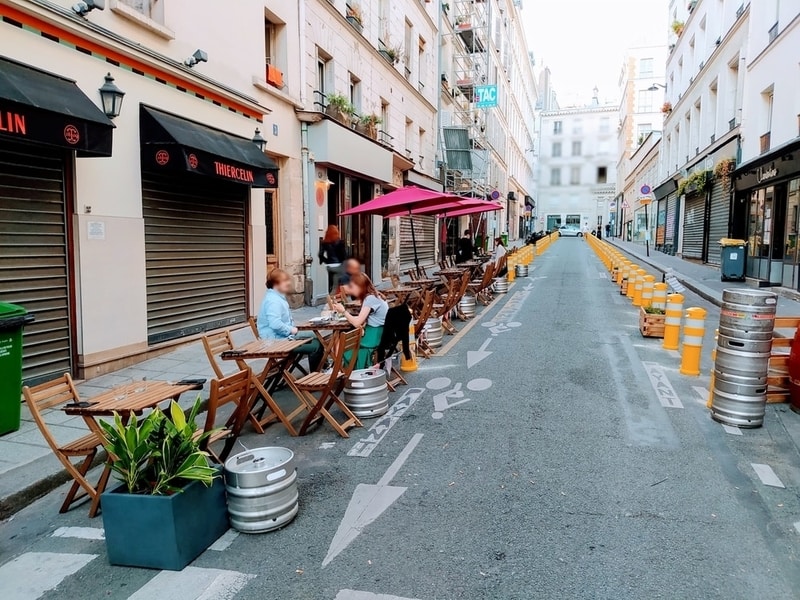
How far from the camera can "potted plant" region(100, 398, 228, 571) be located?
10.1 feet

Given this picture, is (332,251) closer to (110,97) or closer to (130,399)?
(110,97)

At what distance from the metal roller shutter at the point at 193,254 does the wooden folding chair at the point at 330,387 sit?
153 inches

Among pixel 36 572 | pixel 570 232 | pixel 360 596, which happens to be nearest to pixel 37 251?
pixel 36 572

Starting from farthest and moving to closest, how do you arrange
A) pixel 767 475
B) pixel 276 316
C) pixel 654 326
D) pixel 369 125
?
pixel 369 125 < pixel 654 326 < pixel 276 316 < pixel 767 475

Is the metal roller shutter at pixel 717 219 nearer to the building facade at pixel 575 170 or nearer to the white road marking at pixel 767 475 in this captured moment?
the white road marking at pixel 767 475

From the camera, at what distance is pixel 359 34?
50.3 ft

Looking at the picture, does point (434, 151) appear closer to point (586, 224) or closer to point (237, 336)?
point (237, 336)

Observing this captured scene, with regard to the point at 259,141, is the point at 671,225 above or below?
below

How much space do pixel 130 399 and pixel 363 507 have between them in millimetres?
1719

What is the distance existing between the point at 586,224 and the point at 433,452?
84.7m

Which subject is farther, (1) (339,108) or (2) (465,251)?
(2) (465,251)

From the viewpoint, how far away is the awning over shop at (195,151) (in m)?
7.62

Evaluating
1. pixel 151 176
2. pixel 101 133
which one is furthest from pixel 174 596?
pixel 151 176

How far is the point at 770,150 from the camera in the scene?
49.8 feet
